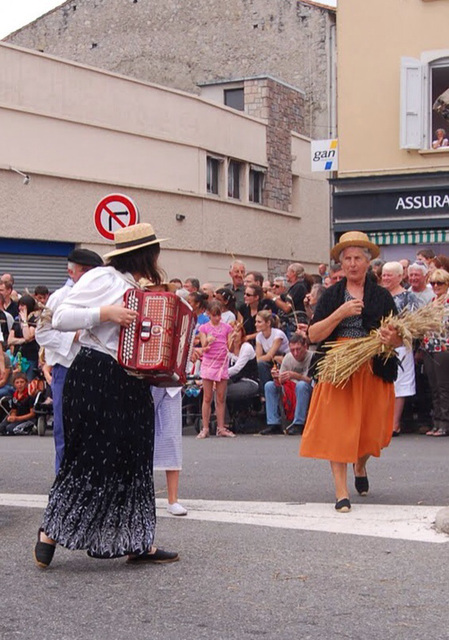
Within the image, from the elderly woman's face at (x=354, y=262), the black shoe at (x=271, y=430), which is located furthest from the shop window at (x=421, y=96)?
the elderly woman's face at (x=354, y=262)

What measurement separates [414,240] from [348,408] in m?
16.4

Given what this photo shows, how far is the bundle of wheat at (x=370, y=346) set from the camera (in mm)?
8391

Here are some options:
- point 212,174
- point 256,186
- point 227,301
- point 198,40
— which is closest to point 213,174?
point 212,174

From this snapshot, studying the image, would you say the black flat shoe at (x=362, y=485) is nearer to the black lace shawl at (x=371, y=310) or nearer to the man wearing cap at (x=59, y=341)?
the black lace shawl at (x=371, y=310)

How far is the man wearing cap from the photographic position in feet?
26.8

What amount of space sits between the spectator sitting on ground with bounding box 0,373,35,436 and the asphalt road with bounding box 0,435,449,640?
775 centimetres

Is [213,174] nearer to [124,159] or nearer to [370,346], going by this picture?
[124,159]

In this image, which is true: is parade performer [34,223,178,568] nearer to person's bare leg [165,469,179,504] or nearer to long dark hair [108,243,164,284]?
long dark hair [108,243,164,284]

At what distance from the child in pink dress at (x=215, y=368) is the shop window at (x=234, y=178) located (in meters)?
19.7

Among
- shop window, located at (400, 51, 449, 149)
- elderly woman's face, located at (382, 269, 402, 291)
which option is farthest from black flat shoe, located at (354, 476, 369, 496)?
shop window, located at (400, 51, 449, 149)

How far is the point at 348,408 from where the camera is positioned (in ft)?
28.5

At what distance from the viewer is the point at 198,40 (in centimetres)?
3831

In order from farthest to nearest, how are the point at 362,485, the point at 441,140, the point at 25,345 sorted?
the point at 441,140 → the point at 25,345 → the point at 362,485

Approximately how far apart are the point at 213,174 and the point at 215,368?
19.5 metres
